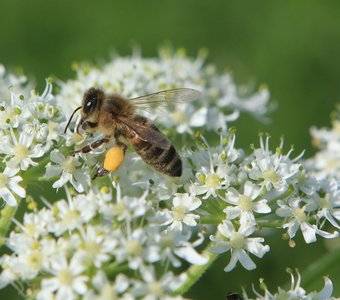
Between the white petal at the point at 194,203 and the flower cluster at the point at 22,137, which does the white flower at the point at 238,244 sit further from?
the flower cluster at the point at 22,137

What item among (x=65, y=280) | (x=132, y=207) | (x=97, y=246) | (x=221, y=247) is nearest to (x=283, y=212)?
(x=221, y=247)

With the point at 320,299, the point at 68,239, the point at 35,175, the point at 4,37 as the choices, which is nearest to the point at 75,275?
the point at 68,239

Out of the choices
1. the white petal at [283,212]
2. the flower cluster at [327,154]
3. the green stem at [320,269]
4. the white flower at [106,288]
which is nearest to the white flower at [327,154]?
the flower cluster at [327,154]

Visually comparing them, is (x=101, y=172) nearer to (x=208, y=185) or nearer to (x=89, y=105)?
(x=89, y=105)

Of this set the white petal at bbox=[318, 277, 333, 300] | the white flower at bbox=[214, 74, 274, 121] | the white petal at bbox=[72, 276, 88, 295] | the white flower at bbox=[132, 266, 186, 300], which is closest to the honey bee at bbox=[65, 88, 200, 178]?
the white flower at bbox=[132, 266, 186, 300]

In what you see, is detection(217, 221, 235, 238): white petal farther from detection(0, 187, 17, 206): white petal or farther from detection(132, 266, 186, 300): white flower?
detection(0, 187, 17, 206): white petal

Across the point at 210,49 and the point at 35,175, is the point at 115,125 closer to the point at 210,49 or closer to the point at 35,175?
the point at 35,175
